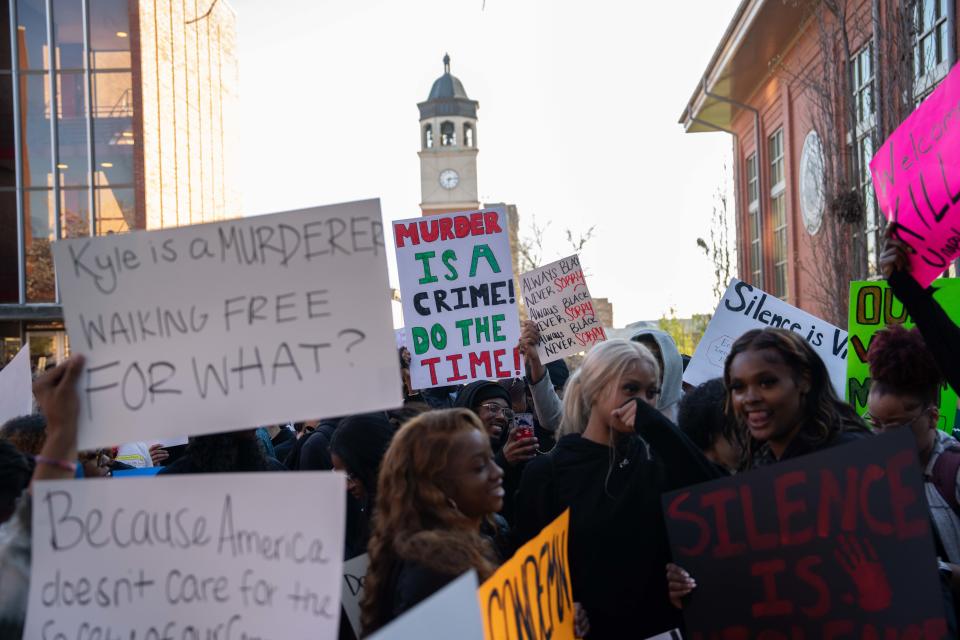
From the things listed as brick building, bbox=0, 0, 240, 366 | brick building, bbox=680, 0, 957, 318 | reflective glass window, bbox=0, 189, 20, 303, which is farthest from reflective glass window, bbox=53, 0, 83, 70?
brick building, bbox=680, 0, 957, 318

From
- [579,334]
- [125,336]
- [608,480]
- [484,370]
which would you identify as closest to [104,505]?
[125,336]

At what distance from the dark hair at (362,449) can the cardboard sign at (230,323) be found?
6.68 feet

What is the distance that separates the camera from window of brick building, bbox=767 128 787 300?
2008 cm

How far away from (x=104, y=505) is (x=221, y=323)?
18.3 inches

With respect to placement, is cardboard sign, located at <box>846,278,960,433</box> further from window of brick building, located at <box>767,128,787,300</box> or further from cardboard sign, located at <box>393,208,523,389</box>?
window of brick building, located at <box>767,128,787,300</box>

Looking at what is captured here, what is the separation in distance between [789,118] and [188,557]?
17960 millimetres

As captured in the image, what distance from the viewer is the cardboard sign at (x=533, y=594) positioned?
2248mm

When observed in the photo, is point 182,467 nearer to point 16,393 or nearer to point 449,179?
point 16,393

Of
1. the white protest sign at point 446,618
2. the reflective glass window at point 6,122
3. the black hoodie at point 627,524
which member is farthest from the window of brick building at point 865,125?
the reflective glass window at point 6,122

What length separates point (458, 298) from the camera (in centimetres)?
582

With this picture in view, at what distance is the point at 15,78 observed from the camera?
986 inches

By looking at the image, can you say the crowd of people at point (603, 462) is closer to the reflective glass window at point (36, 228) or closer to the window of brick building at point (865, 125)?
the window of brick building at point (865, 125)

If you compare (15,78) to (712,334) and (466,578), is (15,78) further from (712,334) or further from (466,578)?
(466,578)

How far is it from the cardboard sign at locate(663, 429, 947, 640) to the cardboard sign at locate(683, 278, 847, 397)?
125 inches
